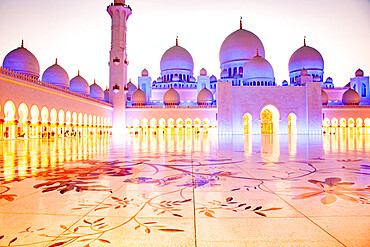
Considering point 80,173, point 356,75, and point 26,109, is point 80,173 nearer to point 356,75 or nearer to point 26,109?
point 26,109

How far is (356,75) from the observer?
105ft

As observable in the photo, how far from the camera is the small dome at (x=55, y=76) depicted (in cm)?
2175

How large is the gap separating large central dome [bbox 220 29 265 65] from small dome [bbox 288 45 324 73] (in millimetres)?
4003

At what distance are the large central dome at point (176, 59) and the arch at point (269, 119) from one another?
1141 centimetres

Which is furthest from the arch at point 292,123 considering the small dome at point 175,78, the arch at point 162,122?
the small dome at point 175,78

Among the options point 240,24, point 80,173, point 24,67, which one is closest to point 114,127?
point 24,67

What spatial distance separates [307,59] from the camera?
30.0 meters

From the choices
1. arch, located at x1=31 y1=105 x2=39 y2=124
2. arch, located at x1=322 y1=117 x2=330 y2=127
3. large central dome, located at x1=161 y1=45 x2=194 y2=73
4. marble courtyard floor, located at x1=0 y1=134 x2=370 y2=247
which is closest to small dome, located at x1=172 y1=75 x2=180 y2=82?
large central dome, located at x1=161 y1=45 x2=194 y2=73

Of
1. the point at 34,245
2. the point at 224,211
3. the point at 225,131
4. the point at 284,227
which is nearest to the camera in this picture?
the point at 34,245

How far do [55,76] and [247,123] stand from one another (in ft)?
54.9

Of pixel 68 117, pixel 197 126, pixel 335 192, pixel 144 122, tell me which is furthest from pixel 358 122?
pixel 335 192

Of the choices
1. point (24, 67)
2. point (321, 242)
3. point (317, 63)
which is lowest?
point (321, 242)

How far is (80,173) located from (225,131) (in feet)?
71.8

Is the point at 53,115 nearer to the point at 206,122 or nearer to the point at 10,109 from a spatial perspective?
the point at 10,109
